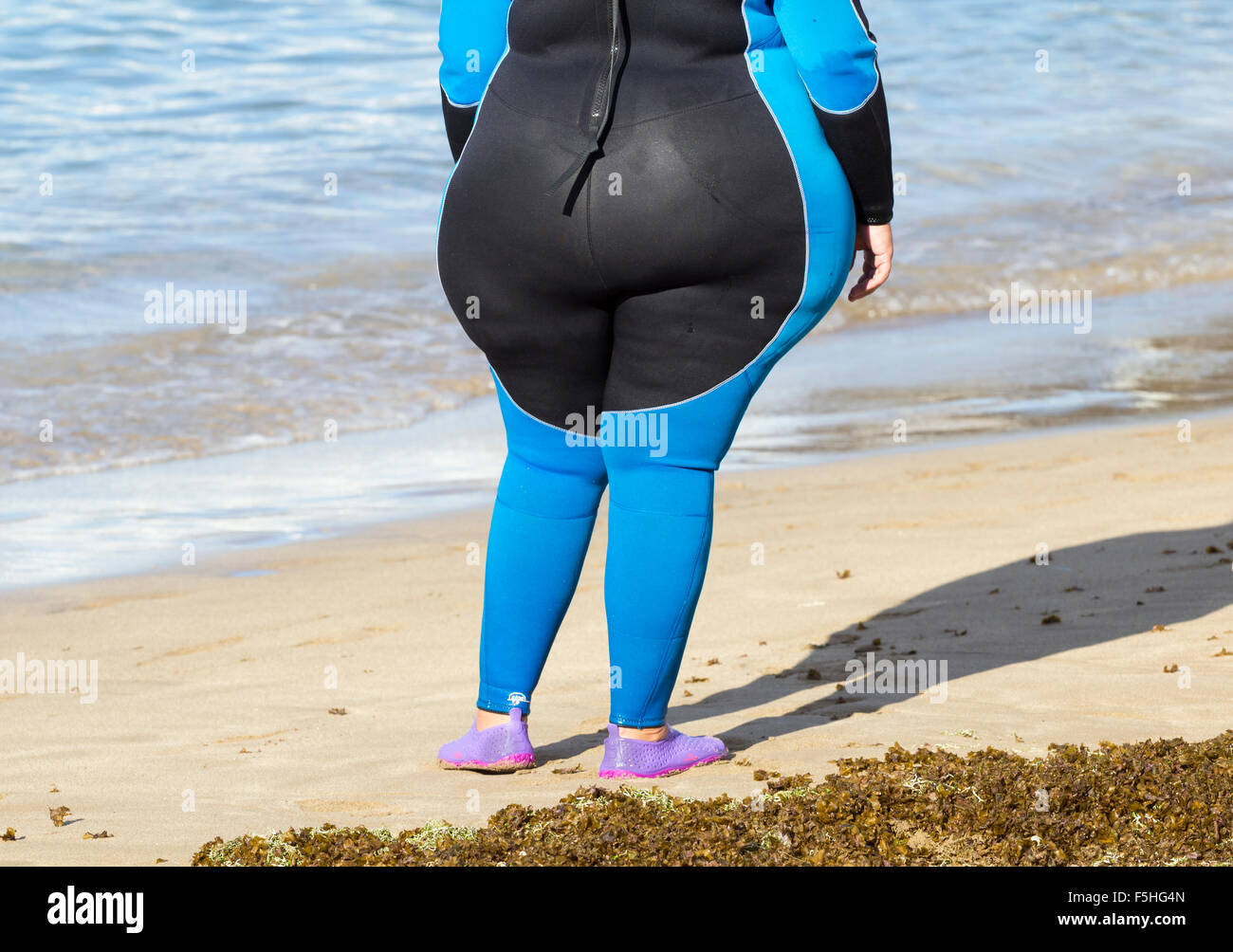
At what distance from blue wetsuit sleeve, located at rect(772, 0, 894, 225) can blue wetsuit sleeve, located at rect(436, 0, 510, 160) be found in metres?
0.57

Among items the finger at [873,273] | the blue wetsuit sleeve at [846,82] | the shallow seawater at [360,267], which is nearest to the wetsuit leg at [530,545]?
the finger at [873,273]

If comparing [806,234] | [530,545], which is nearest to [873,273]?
[806,234]

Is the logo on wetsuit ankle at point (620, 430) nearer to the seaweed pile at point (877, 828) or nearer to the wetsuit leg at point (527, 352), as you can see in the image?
the wetsuit leg at point (527, 352)

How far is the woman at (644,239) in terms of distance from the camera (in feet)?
9.18

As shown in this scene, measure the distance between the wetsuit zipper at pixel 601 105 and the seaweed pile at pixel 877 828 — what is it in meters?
1.16

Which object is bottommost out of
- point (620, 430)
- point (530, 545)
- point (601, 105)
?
point (530, 545)

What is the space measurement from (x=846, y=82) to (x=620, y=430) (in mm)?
798

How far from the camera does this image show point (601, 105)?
9.20 feet

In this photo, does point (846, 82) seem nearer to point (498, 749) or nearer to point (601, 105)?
point (601, 105)

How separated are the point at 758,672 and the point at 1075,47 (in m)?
20.2

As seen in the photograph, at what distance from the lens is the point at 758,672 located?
418cm
